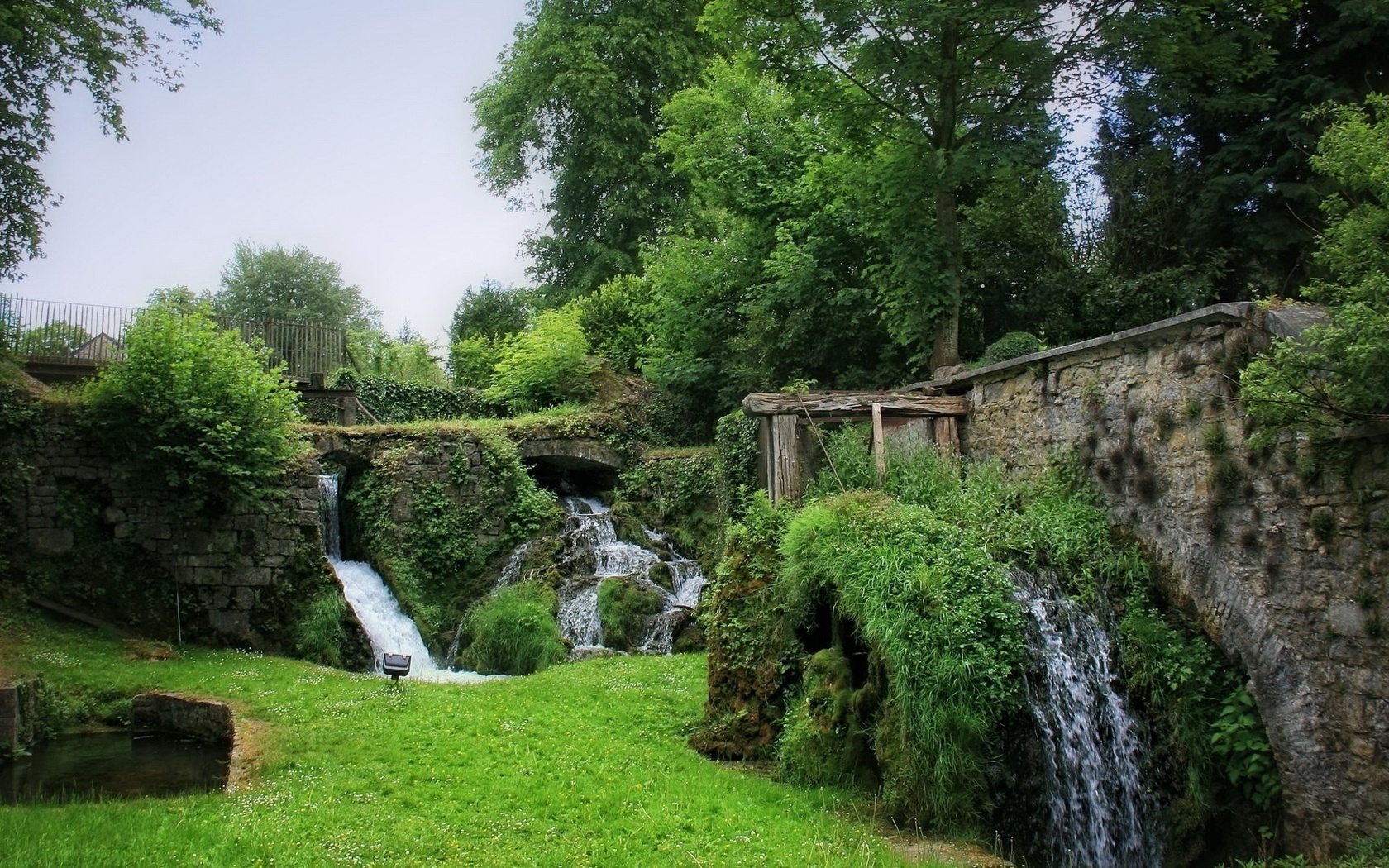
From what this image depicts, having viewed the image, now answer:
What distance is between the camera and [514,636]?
38.9 ft

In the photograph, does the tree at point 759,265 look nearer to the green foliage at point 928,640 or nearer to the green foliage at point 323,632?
the green foliage at point 928,640

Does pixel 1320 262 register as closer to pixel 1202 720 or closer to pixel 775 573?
pixel 1202 720

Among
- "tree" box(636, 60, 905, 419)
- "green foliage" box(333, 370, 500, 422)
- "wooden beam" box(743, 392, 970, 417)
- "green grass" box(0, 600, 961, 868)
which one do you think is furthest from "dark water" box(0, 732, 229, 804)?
"green foliage" box(333, 370, 500, 422)

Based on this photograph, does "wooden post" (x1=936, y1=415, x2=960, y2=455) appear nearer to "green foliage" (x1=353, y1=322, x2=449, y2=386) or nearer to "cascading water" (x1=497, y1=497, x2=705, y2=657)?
"cascading water" (x1=497, y1=497, x2=705, y2=657)

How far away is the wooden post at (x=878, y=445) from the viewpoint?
33.4 ft

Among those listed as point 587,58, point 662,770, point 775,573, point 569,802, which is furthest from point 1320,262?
point 587,58

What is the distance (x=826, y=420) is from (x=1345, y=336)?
17.9 ft

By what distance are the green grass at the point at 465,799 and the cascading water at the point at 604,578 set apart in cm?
229

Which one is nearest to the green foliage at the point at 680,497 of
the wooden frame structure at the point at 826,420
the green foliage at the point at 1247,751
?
the wooden frame structure at the point at 826,420

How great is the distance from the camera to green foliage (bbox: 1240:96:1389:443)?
5.58 meters

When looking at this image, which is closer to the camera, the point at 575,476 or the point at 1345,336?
the point at 1345,336

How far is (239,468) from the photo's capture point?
38.3 ft

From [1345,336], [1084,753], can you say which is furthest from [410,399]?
[1345,336]

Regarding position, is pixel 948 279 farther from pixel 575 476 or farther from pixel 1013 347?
pixel 575 476
